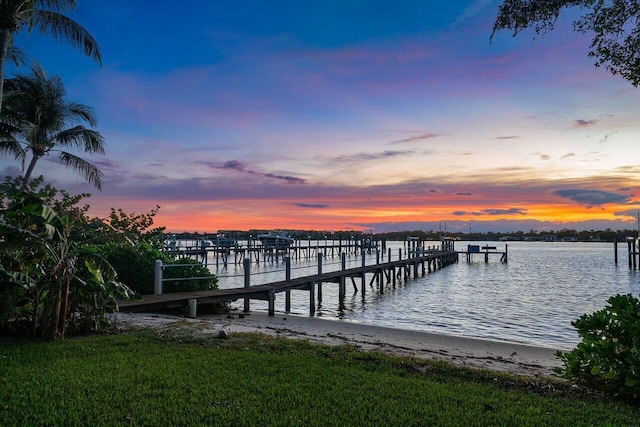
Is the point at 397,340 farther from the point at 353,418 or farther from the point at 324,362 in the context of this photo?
the point at 353,418

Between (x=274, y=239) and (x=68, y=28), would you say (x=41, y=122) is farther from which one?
(x=274, y=239)

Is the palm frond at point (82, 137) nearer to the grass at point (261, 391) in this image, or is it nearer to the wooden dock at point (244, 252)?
the wooden dock at point (244, 252)

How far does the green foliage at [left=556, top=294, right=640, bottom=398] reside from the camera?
5695mm

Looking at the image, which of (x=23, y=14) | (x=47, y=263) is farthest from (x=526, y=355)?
(x=23, y=14)

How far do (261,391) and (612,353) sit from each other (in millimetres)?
4431

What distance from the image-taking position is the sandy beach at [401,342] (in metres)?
8.72

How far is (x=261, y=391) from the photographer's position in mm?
5535

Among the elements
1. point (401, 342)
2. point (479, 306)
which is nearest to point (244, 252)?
point (479, 306)

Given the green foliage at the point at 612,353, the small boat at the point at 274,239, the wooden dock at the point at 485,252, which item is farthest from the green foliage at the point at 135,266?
the wooden dock at the point at 485,252

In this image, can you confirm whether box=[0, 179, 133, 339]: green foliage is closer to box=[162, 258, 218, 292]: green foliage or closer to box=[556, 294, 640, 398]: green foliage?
box=[162, 258, 218, 292]: green foliage

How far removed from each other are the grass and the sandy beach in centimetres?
149

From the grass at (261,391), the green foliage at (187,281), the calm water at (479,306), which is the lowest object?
the calm water at (479,306)

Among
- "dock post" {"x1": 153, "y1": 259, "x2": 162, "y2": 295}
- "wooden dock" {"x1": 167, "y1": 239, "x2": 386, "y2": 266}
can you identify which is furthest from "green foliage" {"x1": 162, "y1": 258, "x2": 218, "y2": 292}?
"wooden dock" {"x1": 167, "y1": 239, "x2": 386, "y2": 266}

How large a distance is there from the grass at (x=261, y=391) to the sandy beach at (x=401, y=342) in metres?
1.49
